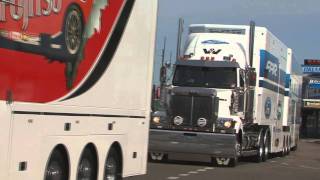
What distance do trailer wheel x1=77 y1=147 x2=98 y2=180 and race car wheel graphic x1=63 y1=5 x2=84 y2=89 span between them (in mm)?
1217

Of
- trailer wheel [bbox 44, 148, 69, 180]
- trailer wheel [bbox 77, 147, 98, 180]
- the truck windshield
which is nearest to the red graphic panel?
trailer wheel [bbox 44, 148, 69, 180]

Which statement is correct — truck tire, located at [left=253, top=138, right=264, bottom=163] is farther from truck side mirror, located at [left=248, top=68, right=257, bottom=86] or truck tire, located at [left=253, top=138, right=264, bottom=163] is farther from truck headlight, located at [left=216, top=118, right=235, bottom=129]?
truck headlight, located at [left=216, top=118, right=235, bottom=129]

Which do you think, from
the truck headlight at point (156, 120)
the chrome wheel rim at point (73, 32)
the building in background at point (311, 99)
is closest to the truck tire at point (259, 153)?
the truck headlight at point (156, 120)

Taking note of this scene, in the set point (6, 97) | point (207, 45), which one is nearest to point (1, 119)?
point (6, 97)

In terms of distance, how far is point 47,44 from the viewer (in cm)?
842

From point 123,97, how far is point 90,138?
146 cm

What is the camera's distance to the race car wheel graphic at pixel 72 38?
896 centimetres

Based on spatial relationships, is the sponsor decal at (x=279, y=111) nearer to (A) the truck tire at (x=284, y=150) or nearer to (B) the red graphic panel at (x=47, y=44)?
(A) the truck tire at (x=284, y=150)

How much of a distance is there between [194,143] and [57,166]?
12334mm

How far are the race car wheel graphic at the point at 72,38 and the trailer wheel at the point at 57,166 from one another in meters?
0.90

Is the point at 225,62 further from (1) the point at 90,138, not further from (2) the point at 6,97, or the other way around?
(2) the point at 6,97

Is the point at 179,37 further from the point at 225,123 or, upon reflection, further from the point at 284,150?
the point at 284,150

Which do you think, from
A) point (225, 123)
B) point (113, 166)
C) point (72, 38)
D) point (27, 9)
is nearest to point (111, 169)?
point (113, 166)

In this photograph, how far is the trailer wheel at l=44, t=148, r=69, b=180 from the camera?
877 centimetres
